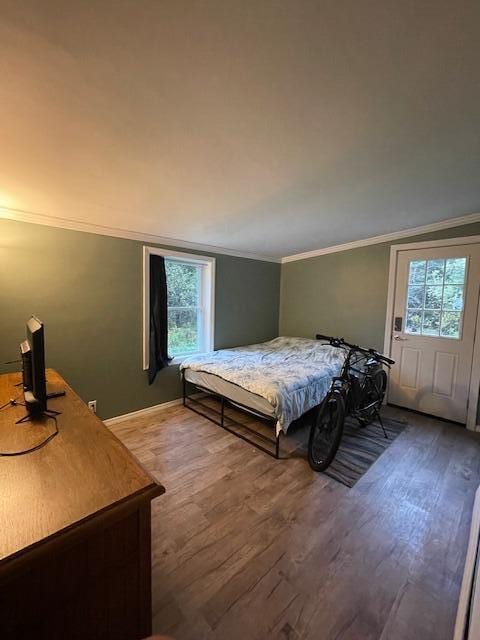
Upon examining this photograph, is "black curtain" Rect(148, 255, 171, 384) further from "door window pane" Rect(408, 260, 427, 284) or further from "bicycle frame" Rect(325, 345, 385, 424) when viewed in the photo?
"door window pane" Rect(408, 260, 427, 284)

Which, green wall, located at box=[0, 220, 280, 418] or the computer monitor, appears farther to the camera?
green wall, located at box=[0, 220, 280, 418]

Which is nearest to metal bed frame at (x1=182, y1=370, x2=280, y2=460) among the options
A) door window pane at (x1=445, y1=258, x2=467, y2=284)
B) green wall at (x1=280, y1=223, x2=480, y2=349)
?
green wall at (x1=280, y1=223, x2=480, y2=349)

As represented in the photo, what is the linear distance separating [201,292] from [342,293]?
6.81 ft

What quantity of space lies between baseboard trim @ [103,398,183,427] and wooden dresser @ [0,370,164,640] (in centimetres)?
205

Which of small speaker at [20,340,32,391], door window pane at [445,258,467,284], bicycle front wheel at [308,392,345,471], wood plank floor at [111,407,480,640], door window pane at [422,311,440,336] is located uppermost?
door window pane at [445,258,467,284]

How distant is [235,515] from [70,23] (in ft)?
8.05

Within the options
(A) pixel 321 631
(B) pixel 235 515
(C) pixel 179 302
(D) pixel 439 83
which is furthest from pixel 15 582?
(C) pixel 179 302

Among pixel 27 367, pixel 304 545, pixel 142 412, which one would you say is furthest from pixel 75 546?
pixel 142 412

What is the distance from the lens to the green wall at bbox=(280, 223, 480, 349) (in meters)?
3.49

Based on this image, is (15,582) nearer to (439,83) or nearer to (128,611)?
(128,611)

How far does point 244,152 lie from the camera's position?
162 cm

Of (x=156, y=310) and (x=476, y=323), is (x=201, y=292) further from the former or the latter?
(x=476, y=323)

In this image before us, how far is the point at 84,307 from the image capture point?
103 inches

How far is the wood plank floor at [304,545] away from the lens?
115 centimetres
